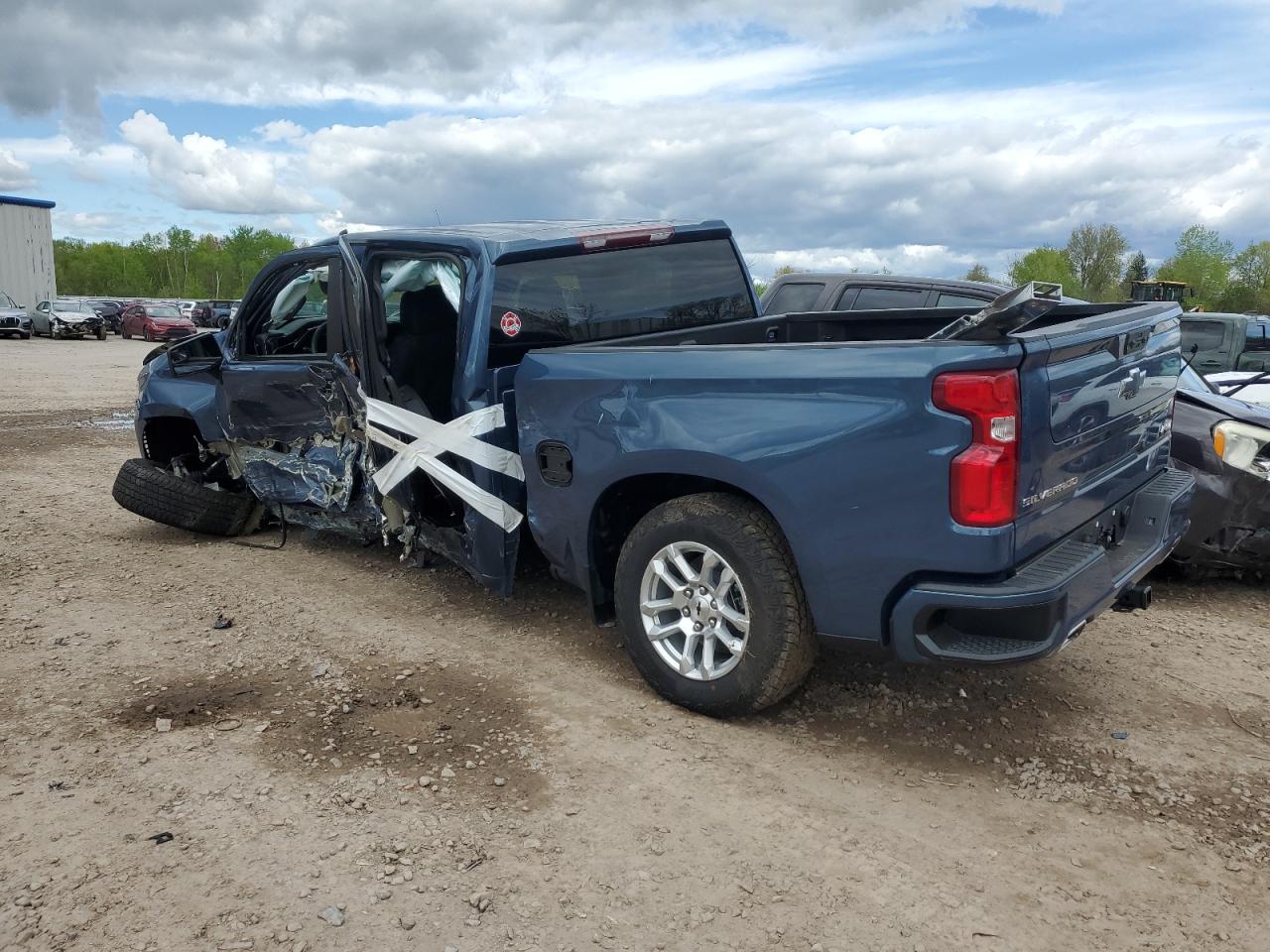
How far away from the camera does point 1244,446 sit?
5098 mm

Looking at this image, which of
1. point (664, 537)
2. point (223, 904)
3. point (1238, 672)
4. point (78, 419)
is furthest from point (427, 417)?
point (78, 419)

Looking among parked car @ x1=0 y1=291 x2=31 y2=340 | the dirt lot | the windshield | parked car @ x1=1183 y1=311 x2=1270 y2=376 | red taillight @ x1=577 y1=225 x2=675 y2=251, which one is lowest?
the dirt lot

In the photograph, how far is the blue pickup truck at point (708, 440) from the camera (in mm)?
3041

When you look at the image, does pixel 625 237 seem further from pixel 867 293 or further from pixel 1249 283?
pixel 1249 283

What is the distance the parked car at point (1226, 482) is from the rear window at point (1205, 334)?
8.57m

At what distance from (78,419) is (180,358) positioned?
7964mm

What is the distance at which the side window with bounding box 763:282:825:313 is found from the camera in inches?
338

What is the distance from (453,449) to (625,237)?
4.19ft

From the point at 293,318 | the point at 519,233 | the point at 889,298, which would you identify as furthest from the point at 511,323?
the point at 889,298

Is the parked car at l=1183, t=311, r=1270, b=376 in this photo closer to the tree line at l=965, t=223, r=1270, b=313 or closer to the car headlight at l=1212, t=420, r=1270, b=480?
the car headlight at l=1212, t=420, r=1270, b=480

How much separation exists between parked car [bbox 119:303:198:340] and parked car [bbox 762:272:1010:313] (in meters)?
A: 33.6

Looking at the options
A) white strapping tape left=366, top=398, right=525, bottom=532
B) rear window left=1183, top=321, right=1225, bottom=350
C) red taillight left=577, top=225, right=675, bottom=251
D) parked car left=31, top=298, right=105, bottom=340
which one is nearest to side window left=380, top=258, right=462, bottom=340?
white strapping tape left=366, top=398, right=525, bottom=532

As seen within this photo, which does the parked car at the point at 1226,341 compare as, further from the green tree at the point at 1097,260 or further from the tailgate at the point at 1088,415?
the green tree at the point at 1097,260

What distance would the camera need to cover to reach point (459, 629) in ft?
15.7
